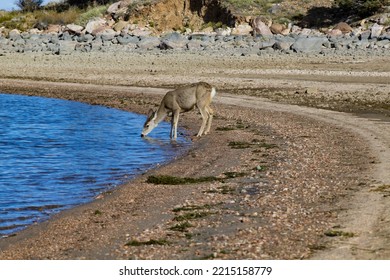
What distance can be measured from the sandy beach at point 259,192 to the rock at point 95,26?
29.0 m

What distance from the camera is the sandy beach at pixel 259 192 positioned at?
8.56m

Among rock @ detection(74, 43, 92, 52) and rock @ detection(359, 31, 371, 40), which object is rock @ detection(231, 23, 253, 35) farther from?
rock @ detection(74, 43, 92, 52)

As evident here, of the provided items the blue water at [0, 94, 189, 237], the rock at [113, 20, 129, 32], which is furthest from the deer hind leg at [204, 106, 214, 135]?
the rock at [113, 20, 129, 32]

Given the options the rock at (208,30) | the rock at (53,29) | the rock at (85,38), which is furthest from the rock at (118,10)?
the rock at (85,38)

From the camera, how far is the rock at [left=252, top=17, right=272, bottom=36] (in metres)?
51.8

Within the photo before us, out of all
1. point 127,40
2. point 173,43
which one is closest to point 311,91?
point 173,43

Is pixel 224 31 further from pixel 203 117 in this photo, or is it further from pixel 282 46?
pixel 203 117

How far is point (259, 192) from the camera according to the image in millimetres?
11508

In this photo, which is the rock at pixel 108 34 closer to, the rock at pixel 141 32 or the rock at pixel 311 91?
the rock at pixel 141 32

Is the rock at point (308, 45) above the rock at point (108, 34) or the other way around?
above

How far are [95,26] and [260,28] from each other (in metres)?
13.6

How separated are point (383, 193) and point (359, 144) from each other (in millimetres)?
5159

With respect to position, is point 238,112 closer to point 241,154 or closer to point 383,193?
point 241,154

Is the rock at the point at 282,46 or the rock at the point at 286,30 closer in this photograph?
the rock at the point at 282,46
